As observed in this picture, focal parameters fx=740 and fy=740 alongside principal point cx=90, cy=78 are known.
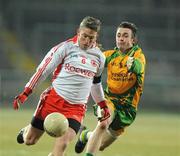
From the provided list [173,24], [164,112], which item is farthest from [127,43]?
[173,24]

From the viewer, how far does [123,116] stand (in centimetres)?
1019

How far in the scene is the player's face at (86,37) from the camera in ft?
28.3

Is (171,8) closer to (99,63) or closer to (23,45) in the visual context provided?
(23,45)

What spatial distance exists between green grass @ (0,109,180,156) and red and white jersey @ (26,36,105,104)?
2.81 metres

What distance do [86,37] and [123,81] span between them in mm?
1559

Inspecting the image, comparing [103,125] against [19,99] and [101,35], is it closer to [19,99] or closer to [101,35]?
[19,99]

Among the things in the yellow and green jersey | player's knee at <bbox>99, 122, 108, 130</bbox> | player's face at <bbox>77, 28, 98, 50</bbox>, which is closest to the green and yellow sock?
the yellow and green jersey

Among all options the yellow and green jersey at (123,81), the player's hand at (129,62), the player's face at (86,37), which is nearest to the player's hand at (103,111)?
the yellow and green jersey at (123,81)

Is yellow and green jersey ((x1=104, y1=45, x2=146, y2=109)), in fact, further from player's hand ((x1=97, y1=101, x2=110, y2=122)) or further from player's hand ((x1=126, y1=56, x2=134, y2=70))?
player's hand ((x1=97, y1=101, x2=110, y2=122))

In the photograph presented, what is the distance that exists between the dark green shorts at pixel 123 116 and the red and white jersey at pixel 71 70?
1346 millimetres

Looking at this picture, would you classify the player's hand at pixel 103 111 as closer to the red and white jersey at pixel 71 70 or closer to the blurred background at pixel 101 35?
the red and white jersey at pixel 71 70

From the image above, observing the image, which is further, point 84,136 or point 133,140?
point 133,140

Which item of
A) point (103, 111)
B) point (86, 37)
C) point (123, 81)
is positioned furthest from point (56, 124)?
point (123, 81)

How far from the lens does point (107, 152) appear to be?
12773 mm
